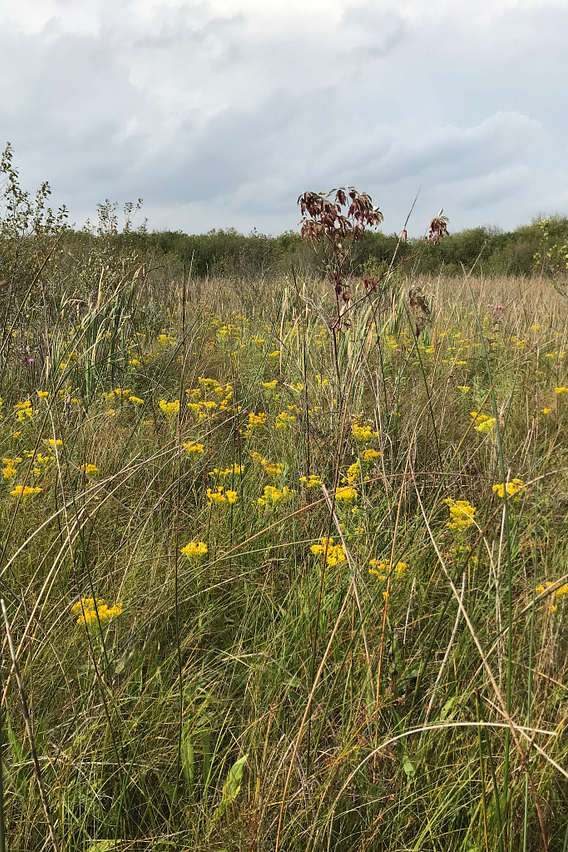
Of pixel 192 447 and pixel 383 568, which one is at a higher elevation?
pixel 192 447

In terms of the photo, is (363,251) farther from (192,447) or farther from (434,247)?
(192,447)

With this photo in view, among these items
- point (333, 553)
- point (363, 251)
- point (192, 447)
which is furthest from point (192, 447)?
point (363, 251)

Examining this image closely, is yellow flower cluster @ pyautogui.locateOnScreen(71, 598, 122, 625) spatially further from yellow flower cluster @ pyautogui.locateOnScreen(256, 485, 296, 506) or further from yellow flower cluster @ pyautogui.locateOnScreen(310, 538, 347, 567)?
yellow flower cluster @ pyautogui.locateOnScreen(256, 485, 296, 506)

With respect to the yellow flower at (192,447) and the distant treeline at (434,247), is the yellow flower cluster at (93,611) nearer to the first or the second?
the yellow flower at (192,447)

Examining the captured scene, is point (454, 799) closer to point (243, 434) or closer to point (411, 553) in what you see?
point (411, 553)

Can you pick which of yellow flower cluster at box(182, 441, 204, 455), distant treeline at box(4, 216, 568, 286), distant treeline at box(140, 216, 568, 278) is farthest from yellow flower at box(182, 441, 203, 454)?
distant treeline at box(140, 216, 568, 278)

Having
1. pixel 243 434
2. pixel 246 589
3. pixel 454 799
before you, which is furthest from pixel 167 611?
pixel 243 434

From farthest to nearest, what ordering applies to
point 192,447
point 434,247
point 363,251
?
point 434,247 → point 363,251 → point 192,447

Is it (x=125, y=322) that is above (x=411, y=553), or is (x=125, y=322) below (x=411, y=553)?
above

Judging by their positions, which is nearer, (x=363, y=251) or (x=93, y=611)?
(x=93, y=611)

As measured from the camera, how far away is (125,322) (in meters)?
4.46

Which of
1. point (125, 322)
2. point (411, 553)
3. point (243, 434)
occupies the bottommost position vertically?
point (411, 553)

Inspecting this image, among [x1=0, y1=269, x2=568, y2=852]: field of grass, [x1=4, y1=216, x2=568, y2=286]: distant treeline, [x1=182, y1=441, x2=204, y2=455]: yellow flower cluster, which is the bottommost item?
[x1=0, y1=269, x2=568, y2=852]: field of grass

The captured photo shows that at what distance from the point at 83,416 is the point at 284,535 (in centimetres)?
181
